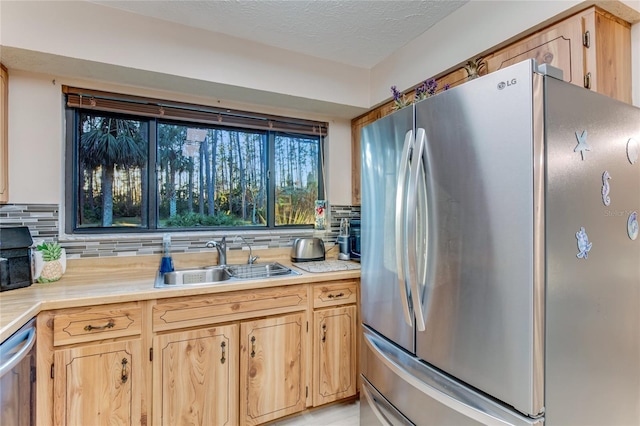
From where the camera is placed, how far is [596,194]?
1027 mm

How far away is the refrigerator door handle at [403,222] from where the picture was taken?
126 cm

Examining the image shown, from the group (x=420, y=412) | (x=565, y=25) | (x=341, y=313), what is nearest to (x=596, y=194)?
(x=565, y=25)

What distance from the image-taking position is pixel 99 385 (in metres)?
1.50

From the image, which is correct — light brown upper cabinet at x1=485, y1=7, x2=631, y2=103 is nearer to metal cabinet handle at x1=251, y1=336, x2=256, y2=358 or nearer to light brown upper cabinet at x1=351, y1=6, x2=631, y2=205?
light brown upper cabinet at x1=351, y1=6, x2=631, y2=205

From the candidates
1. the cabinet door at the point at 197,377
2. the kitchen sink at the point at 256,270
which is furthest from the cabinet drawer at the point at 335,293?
the cabinet door at the point at 197,377

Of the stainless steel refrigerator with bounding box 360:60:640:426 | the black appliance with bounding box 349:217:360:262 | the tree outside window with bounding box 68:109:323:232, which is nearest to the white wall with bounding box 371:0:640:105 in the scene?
the stainless steel refrigerator with bounding box 360:60:640:426

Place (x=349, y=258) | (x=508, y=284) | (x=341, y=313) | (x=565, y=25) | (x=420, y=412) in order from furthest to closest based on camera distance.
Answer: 1. (x=349, y=258)
2. (x=341, y=313)
3. (x=565, y=25)
4. (x=420, y=412)
5. (x=508, y=284)

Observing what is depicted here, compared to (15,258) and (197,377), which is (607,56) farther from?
(15,258)

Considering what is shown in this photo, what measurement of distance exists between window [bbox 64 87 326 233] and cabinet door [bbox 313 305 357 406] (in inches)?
37.6

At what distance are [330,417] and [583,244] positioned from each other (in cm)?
179

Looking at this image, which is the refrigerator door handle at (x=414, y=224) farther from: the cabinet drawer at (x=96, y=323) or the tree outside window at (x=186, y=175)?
the tree outside window at (x=186, y=175)

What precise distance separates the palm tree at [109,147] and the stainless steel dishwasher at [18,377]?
0.98 metres

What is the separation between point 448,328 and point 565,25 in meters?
1.38

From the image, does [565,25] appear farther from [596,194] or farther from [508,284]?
[508,284]
